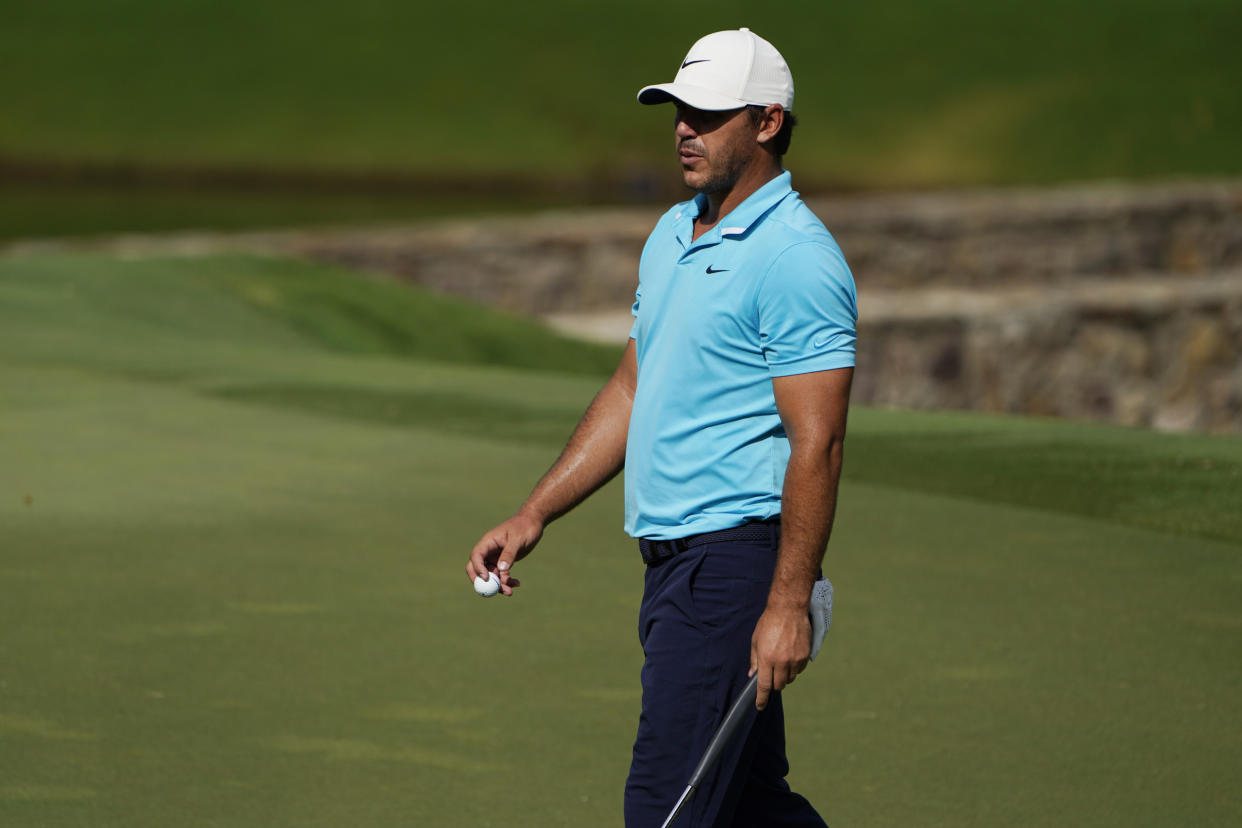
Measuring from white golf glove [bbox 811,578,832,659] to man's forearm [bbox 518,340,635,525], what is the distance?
0.59 metres

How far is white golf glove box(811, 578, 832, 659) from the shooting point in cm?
282

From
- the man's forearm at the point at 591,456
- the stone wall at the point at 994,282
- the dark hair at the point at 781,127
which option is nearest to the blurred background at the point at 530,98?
the stone wall at the point at 994,282

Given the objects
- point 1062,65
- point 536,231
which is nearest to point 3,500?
point 536,231

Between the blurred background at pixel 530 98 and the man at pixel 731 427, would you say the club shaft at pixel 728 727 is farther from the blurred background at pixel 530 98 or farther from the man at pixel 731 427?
the blurred background at pixel 530 98

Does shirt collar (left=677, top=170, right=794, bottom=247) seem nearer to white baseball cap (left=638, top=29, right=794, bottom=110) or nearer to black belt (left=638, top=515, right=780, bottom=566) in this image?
white baseball cap (left=638, top=29, right=794, bottom=110)

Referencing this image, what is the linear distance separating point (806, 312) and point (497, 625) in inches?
96.5

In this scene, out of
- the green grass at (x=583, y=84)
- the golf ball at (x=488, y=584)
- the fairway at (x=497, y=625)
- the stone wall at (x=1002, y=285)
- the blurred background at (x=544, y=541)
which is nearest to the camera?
the golf ball at (x=488, y=584)

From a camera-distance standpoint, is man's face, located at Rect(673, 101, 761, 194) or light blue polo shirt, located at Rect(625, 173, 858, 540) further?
man's face, located at Rect(673, 101, 761, 194)

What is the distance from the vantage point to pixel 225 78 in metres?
44.8

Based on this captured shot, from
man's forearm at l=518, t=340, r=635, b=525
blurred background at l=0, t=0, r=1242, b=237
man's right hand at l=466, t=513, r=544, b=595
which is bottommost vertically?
man's right hand at l=466, t=513, r=544, b=595

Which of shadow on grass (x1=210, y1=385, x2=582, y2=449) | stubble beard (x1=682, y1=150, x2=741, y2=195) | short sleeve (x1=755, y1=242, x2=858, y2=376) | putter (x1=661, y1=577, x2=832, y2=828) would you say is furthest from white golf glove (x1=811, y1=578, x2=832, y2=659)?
shadow on grass (x1=210, y1=385, x2=582, y2=449)

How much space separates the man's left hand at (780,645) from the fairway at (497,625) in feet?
3.18

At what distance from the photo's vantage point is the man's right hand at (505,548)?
10.5ft

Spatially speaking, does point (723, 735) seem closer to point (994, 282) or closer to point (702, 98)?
point (702, 98)
